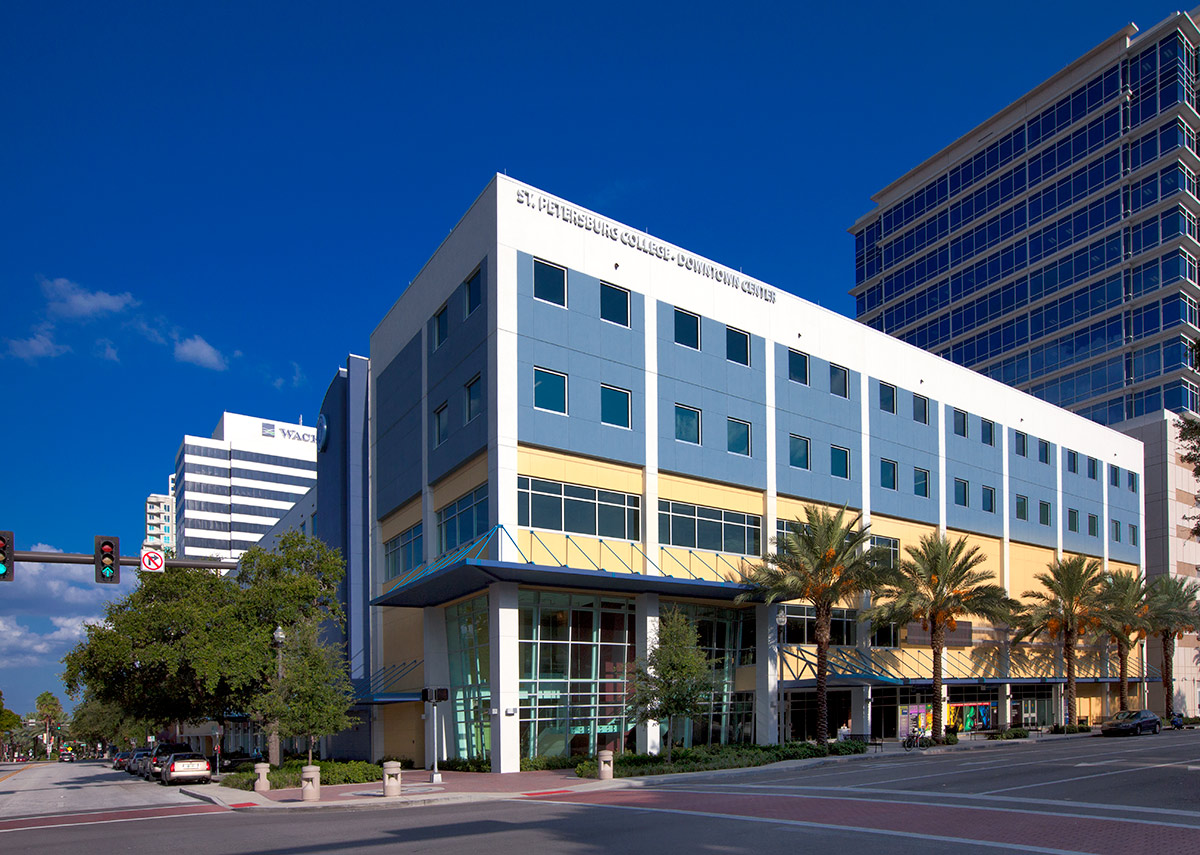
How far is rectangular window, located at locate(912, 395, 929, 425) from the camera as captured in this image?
52.9m

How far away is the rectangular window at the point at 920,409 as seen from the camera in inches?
2084

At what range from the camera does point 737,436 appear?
43.3 m

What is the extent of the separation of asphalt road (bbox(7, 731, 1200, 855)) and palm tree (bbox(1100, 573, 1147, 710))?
31.2 metres

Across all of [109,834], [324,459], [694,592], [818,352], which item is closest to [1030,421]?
[818,352]

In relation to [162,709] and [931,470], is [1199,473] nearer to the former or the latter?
[931,470]

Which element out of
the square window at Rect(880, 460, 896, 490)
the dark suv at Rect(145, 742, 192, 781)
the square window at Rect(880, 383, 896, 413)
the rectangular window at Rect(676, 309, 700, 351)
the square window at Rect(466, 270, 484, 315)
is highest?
the square window at Rect(466, 270, 484, 315)

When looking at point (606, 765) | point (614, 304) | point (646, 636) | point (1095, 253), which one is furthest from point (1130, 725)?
point (1095, 253)

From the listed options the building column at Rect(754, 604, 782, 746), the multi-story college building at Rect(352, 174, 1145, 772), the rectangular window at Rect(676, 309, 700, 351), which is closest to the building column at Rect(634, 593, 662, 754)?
the multi-story college building at Rect(352, 174, 1145, 772)

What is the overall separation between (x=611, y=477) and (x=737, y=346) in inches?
384

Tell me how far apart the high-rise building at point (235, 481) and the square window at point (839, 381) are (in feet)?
382

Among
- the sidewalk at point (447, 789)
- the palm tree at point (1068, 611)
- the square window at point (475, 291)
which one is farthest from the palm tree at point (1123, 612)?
the square window at point (475, 291)

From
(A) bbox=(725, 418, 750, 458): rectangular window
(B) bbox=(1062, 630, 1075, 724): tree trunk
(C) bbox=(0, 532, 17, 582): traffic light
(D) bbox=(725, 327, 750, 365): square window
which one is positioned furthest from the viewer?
(B) bbox=(1062, 630, 1075, 724): tree trunk

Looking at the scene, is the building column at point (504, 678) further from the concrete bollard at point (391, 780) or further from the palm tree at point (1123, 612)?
the palm tree at point (1123, 612)

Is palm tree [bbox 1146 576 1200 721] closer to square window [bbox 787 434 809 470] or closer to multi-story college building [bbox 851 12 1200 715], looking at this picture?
multi-story college building [bbox 851 12 1200 715]
